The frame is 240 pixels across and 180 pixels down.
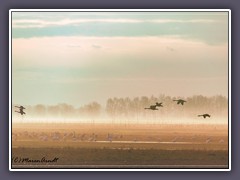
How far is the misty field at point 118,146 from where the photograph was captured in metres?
2.22

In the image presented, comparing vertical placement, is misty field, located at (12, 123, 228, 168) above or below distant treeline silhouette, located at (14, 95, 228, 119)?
below

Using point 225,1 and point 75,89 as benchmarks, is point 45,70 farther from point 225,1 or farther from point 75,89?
point 225,1

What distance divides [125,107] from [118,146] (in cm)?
25

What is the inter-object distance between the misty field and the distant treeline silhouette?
0.07 metres

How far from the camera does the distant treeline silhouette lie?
2.23 m

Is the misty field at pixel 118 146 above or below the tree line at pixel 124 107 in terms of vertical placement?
below

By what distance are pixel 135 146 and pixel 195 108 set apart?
438 mm

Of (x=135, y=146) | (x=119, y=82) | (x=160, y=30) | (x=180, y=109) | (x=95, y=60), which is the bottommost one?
(x=135, y=146)

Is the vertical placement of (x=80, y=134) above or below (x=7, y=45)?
below

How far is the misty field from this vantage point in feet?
7.29

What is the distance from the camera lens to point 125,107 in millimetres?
2229

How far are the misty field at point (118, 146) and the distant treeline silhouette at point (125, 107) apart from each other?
70 mm

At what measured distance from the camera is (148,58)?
225 centimetres

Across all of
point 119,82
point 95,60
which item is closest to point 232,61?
point 119,82
